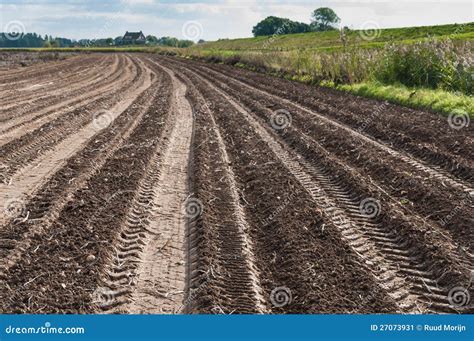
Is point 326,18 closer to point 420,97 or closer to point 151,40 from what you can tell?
point 151,40

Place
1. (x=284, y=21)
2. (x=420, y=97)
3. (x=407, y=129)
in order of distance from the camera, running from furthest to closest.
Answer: (x=284, y=21)
(x=420, y=97)
(x=407, y=129)

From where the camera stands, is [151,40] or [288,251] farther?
[151,40]

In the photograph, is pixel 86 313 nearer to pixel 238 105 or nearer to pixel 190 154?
pixel 190 154

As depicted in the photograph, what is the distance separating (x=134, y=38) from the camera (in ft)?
378

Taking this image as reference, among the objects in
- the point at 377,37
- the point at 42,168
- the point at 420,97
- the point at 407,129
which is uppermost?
the point at 377,37

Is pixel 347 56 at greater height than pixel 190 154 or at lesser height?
greater

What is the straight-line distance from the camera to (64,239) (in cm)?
668

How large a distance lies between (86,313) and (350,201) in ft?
15.2

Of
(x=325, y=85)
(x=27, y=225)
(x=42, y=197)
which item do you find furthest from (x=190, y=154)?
(x=325, y=85)

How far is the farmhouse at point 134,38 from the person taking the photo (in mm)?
114812

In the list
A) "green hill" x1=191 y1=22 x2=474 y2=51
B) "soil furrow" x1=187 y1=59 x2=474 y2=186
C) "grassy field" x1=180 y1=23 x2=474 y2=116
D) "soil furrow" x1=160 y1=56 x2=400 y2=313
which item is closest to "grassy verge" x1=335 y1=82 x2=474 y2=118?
"grassy field" x1=180 y1=23 x2=474 y2=116

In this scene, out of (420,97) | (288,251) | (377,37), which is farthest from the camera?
(377,37)

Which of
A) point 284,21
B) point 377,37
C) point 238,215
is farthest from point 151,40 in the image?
point 238,215

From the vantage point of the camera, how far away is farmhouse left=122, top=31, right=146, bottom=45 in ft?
377
